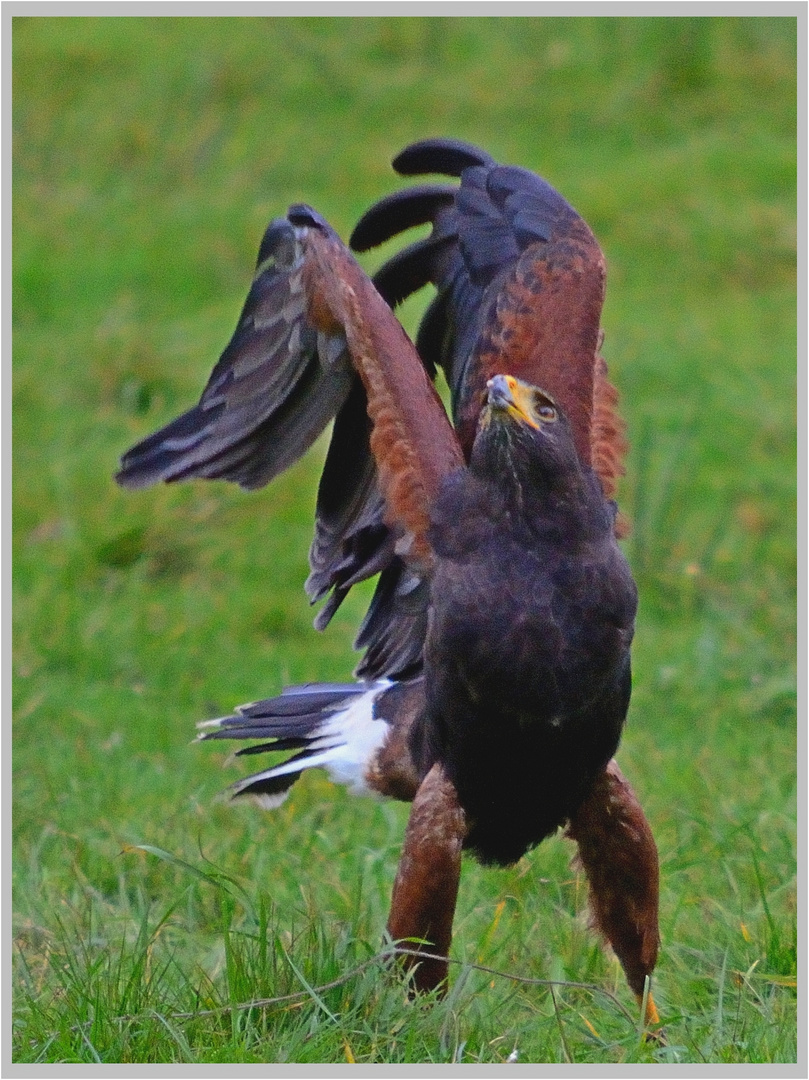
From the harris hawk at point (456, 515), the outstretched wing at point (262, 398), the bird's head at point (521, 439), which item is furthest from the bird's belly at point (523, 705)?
the outstretched wing at point (262, 398)

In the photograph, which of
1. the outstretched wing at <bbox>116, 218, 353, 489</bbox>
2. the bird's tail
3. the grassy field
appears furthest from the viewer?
the bird's tail

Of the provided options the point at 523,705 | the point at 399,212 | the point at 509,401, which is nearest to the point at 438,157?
the point at 399,212

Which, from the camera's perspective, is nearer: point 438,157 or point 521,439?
point 521,439

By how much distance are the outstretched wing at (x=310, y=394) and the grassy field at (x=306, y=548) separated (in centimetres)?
110

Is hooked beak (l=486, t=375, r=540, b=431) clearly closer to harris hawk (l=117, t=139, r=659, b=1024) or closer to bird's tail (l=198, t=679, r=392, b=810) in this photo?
harris hawk (l=117, t=139, r=659, b=1024)

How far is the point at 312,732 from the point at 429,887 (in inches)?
37.7

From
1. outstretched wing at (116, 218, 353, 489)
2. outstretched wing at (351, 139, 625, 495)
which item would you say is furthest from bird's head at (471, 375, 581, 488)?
outstretched wing at (116, 218, 353, 489)

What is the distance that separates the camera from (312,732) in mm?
4766

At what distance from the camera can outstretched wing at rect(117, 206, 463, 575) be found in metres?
4.11

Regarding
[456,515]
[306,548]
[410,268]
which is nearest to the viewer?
[456,515]

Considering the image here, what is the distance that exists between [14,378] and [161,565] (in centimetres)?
221

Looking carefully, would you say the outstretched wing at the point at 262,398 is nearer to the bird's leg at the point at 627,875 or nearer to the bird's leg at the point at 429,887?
the bird's leg at the point at 429,887

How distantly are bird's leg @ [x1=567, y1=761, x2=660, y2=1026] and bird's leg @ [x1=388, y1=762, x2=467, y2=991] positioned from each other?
1.28ft

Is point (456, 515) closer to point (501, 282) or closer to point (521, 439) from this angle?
point (521, 439)
